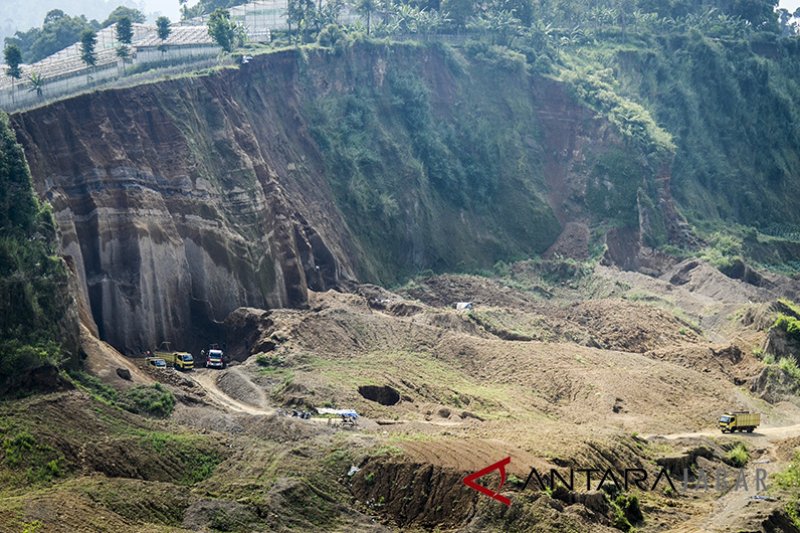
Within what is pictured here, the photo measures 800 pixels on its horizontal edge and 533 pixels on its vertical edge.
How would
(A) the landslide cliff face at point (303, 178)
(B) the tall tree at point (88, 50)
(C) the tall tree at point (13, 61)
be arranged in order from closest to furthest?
(A) the landslide cliff face at point (303, 178)
(C) the tall tree at point (13, 61)
(B) the tall tree at point (88, 50)

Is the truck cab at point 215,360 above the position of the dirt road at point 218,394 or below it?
above

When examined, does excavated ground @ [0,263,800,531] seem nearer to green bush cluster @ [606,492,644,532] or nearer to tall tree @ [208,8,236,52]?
green bush cluster @ [606,492,644,532]

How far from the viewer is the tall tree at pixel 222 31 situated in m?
102

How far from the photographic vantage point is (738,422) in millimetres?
74875

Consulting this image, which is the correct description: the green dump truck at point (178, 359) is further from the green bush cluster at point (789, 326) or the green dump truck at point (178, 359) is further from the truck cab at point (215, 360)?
the green bush cluster at point (789, 326)

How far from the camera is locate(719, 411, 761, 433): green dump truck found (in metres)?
74.8

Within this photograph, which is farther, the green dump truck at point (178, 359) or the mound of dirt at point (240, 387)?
the green dump truck at point (178, 359)

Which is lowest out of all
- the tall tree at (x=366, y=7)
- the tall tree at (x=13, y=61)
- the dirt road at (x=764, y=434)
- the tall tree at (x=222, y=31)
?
the dirt road at (x=764, y=434)

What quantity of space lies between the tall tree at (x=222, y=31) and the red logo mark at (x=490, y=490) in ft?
168

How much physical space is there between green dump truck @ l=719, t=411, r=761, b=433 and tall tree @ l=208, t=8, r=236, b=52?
143 ft

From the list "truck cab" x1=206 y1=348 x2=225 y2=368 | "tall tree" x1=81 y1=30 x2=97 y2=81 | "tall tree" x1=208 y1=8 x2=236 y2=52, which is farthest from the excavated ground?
"tall tree" x1=208 y1=8 x2=236 y2=52

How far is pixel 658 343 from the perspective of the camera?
90.9 m

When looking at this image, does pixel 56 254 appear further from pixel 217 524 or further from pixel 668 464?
pixel 668 464

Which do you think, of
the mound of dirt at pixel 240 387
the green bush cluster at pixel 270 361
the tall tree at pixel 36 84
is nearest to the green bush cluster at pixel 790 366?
the green bush cluster at pixel 270 361
